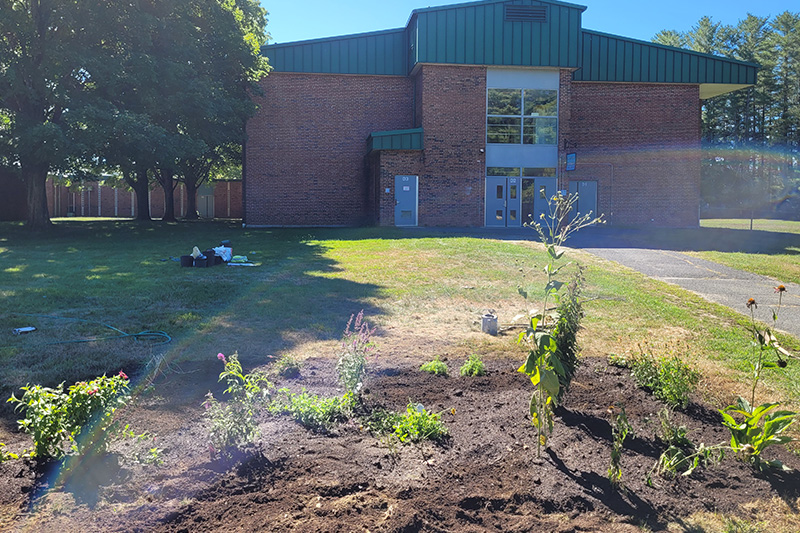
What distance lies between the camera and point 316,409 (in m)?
4.04

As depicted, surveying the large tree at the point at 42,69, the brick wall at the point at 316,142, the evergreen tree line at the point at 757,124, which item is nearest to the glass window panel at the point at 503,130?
the brick wall at the point at 316,142

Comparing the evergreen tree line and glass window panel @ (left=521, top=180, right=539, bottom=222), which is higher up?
the evergreen tree line

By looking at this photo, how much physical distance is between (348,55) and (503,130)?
23.5 feet

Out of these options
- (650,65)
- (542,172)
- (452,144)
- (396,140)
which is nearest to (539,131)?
(542,172)

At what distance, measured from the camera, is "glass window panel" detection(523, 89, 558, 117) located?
2438 cm

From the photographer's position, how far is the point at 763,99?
166ft

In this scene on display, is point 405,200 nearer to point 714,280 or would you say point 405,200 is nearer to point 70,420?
point 714,280

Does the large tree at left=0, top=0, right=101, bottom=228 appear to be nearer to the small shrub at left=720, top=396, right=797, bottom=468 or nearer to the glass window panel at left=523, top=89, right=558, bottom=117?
the glass window panel at left=523, top=89, right=558, bottom=117

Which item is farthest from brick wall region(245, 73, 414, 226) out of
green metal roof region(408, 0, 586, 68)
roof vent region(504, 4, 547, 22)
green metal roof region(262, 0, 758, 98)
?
roof vent region(504, 4, 547, 22)

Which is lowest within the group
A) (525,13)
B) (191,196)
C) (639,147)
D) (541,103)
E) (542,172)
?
(191,196)

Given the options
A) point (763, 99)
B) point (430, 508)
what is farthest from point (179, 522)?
point (763, 99)

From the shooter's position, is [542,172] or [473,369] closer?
[473,369]

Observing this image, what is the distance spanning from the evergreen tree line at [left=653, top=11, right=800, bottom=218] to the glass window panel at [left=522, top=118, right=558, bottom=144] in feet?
106

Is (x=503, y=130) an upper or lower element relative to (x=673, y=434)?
upper
